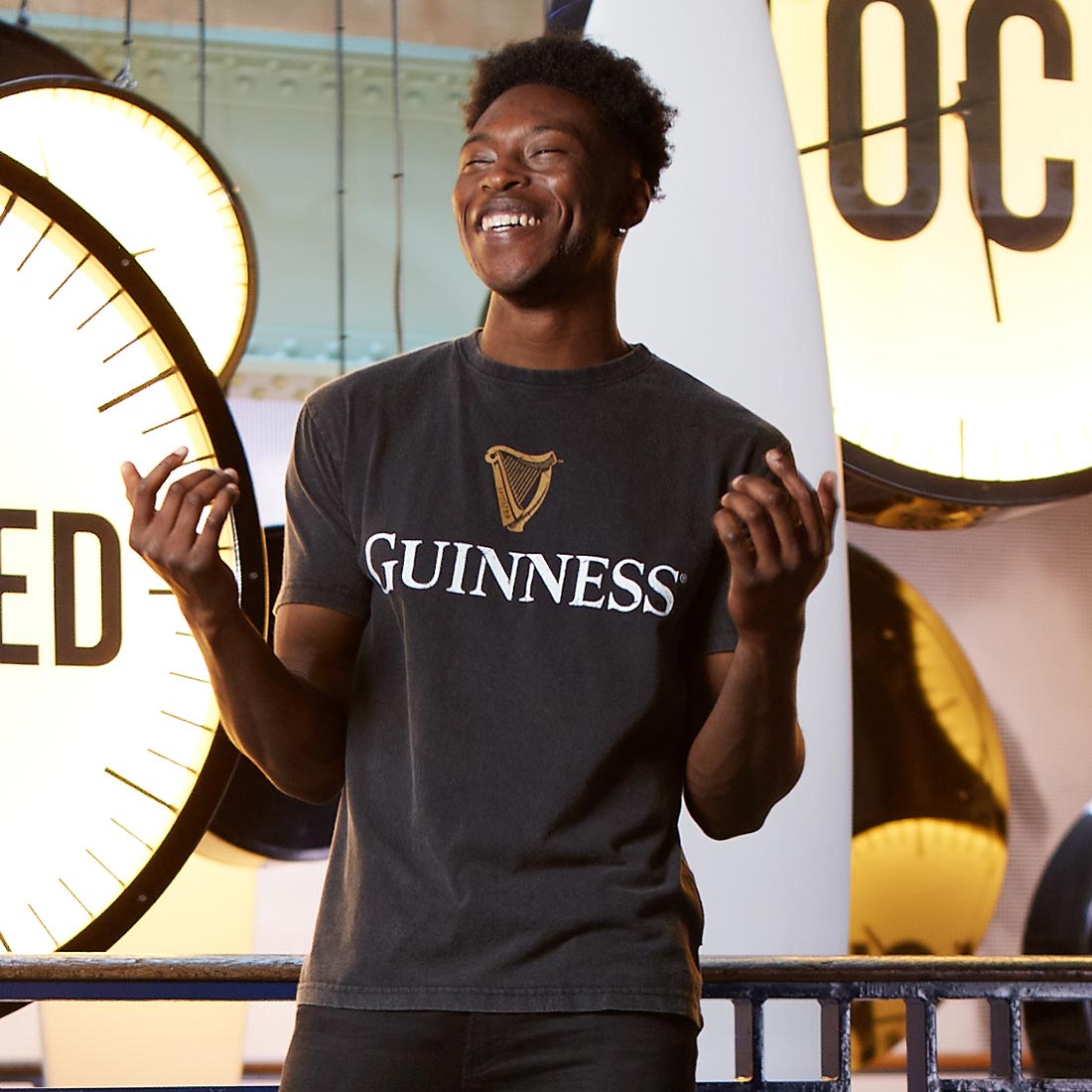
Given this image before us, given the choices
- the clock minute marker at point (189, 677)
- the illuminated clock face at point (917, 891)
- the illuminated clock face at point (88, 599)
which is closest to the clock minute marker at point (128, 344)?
the illuminated clock face at point (88, 599)

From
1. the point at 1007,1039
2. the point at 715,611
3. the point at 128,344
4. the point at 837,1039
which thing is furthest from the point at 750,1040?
the point at 128,344

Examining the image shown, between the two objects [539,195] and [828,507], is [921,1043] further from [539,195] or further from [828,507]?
[539,195]

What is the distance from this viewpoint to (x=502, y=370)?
1018 mm

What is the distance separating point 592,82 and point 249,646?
1.33ft

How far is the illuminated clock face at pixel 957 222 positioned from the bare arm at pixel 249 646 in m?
1.68

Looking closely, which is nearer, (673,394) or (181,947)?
(673,394)

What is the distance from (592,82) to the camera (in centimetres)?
106

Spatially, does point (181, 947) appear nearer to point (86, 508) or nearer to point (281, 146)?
point (86, 508)

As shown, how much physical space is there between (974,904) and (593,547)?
215 centimetres

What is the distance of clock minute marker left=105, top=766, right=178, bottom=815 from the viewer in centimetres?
156

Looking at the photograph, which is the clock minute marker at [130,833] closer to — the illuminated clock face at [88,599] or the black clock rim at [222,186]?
the illuminated clock face at [88,599]

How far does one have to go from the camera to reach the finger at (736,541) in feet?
2.85

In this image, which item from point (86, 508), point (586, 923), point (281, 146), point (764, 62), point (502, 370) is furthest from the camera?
point (281, 146)

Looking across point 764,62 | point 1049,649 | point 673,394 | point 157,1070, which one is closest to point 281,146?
point 1049,649
